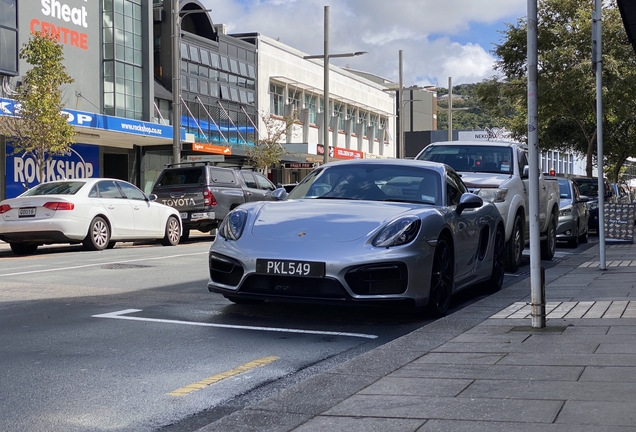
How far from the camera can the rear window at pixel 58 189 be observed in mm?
17406

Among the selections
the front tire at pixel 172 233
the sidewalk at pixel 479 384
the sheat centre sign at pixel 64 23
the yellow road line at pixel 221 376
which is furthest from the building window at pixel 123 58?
the yellow road line at pixel 221 376

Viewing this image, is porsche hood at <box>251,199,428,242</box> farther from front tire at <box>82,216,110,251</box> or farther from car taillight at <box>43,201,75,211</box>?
front tire at <box>82,216,110,251</box>

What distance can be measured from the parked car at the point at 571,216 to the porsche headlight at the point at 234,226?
41.5 ft

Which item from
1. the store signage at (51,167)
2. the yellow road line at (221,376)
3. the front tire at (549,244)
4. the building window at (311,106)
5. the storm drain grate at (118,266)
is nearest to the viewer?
the yellow road line at (221,376)

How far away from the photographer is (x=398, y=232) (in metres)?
7.62

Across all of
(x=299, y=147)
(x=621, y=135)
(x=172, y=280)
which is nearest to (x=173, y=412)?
(x=172, y=280)

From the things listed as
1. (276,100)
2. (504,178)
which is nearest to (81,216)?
(504,178)

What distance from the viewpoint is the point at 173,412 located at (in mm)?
4660

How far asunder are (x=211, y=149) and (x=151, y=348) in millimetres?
31114

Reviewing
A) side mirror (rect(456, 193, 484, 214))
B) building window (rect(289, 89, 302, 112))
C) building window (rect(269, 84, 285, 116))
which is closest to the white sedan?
side mirror (rect(456, 193, 484, 214))

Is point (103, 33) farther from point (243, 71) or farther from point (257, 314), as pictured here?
point (257, 314)

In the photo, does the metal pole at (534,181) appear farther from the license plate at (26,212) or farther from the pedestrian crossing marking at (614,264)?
the license plate at (26,212)

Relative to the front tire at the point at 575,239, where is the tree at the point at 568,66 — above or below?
above

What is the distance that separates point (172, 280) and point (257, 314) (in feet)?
10.4
